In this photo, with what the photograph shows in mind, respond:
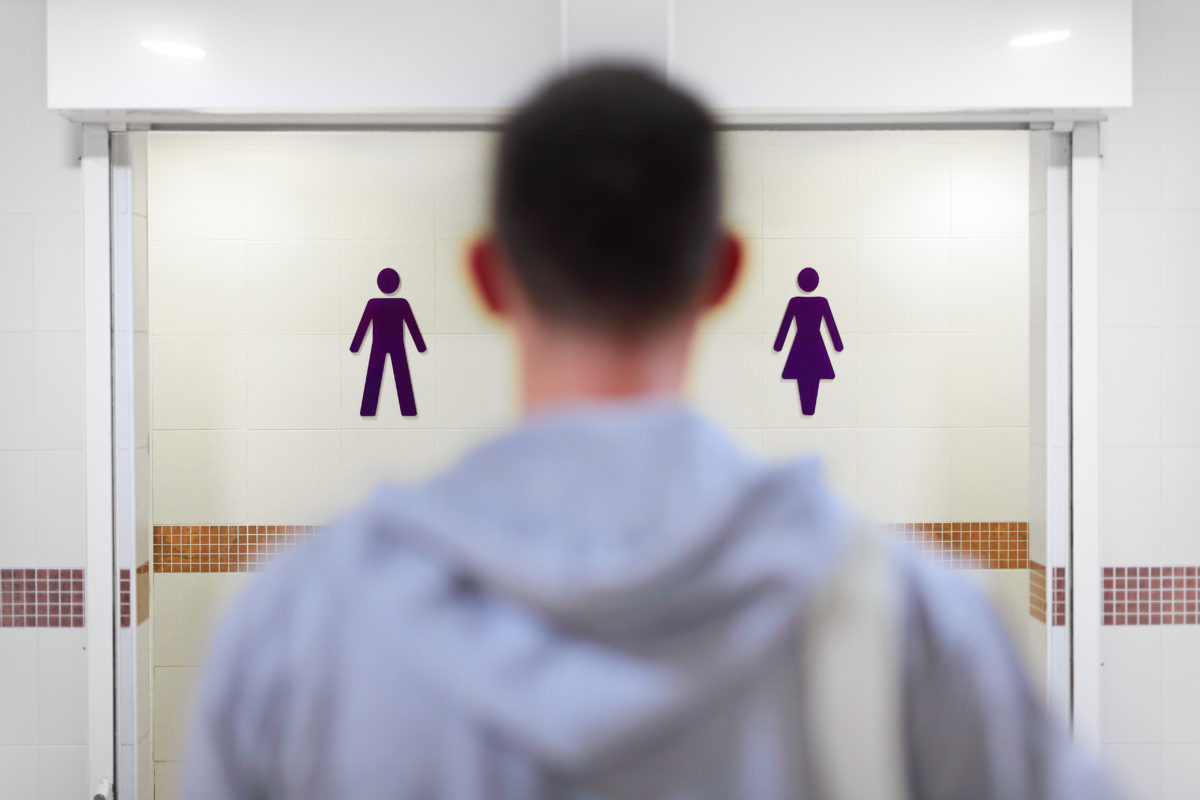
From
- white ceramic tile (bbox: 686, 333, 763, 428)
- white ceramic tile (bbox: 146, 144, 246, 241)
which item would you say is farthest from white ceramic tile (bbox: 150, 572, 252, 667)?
white ceramic tile (bbox: 686, 333, 763, 428)

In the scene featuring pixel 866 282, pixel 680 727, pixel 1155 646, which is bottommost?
pixel 1155 646

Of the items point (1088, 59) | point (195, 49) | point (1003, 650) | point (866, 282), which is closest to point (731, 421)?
point (866, 282)

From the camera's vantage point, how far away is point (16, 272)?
205cm

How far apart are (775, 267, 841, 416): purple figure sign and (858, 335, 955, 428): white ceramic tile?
199 mm

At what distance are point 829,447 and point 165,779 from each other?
5.32ft

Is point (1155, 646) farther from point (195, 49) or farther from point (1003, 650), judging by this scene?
point (195, 49)

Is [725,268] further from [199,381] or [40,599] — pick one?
[199,381]

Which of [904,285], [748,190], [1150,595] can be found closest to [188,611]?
[748,190]

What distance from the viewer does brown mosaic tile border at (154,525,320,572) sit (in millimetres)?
2396

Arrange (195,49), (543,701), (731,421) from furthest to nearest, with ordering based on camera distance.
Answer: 1. (731,421)
2. (195,49)
3. (543,701)

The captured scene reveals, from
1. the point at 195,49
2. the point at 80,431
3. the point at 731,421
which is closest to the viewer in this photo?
the point at 195,49

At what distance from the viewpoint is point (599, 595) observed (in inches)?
19.1

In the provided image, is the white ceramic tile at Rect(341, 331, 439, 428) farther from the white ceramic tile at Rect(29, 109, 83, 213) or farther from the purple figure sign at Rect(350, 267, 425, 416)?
the white ceramic tile at Rect(29, 109, 83, 213)

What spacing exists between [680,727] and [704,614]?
6 cm
